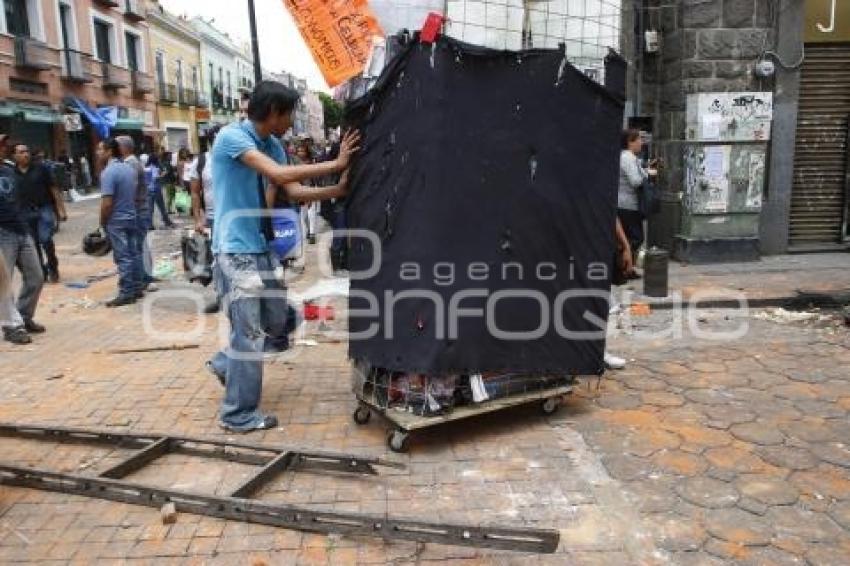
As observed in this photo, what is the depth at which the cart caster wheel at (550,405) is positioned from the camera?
434 centimetres

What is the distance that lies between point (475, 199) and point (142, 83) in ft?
113

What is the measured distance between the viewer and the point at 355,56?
3.89 meters

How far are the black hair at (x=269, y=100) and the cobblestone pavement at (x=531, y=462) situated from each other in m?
1.90

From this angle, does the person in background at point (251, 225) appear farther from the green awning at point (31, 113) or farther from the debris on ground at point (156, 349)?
the green awning at point (31, 113)

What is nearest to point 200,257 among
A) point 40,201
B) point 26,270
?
point 26,270

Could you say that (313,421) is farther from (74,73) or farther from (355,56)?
(74,73)

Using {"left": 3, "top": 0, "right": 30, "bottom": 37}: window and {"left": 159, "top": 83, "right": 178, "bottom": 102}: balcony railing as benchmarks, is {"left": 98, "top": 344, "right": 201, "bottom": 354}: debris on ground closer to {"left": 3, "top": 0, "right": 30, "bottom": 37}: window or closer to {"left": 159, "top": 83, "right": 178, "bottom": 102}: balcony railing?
{"left": 3, "top": 0, "right": 30, "bottom": 37}: window

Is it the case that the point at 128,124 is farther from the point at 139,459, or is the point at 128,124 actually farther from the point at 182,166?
Answer: the point at 139,459

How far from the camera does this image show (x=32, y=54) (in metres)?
24.5

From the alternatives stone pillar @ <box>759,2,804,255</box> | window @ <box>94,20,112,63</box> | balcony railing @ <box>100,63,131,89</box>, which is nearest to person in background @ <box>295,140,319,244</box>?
stone pillar @ <box>759,2,804,255</box>

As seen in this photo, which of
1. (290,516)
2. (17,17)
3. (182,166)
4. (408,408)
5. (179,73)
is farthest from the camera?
(179,73)

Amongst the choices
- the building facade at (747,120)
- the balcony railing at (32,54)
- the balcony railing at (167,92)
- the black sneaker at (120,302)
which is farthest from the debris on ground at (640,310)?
the balcony railing at (167,92)

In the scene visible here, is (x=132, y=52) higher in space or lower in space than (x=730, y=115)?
higher

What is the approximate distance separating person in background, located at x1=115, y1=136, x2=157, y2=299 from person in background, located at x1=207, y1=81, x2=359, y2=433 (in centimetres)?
459
